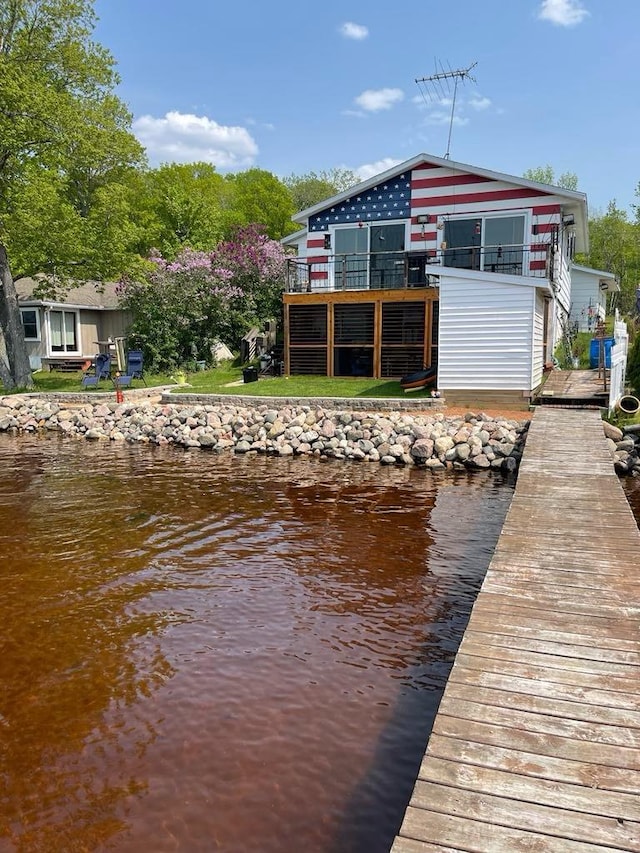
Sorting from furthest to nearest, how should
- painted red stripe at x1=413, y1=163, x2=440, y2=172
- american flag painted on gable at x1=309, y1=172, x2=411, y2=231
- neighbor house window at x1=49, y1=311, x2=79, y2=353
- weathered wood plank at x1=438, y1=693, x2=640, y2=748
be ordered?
neighbor house window at x1=49, y1=311, x2=79, y2=353 → american flag painted on gable at x1=309, y1=172, x2=411, y2=231 → painted red stripe at x1=413, y1=163, x2=440, y2=172 → weathered wood plank at x1=438, y1=693, x2=640, y2=748

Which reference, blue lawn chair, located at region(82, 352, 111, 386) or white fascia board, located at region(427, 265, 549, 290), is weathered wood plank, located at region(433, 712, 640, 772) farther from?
blue lawn chair, located at region(82, 352, 111, 386)

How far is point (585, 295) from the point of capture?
2862 cm

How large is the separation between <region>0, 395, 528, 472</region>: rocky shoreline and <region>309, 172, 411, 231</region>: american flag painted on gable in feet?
24.6

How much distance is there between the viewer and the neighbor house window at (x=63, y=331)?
2689 centimetres

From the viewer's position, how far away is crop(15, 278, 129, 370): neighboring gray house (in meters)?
26.3

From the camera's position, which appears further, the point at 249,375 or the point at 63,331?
the point at 63,331

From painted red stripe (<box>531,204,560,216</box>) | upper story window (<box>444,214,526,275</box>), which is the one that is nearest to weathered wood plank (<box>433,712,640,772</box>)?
upper story window (<box>444,214,526,275</box>)

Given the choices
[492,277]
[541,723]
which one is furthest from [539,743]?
[492,277]

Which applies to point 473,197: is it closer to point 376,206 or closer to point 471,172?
point 471,172

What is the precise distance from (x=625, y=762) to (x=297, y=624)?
3.15 metres

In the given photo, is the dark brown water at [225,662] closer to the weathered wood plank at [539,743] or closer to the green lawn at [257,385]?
the weathered wood plank at [539,743]

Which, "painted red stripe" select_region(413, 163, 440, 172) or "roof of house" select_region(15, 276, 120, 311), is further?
"roof of house" select_region(15, 276, 120, 311)

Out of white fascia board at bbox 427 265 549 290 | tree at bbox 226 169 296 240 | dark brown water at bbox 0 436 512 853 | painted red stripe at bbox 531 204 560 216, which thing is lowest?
dark brown water at bbox 0 436 512 853

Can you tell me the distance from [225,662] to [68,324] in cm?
2568
